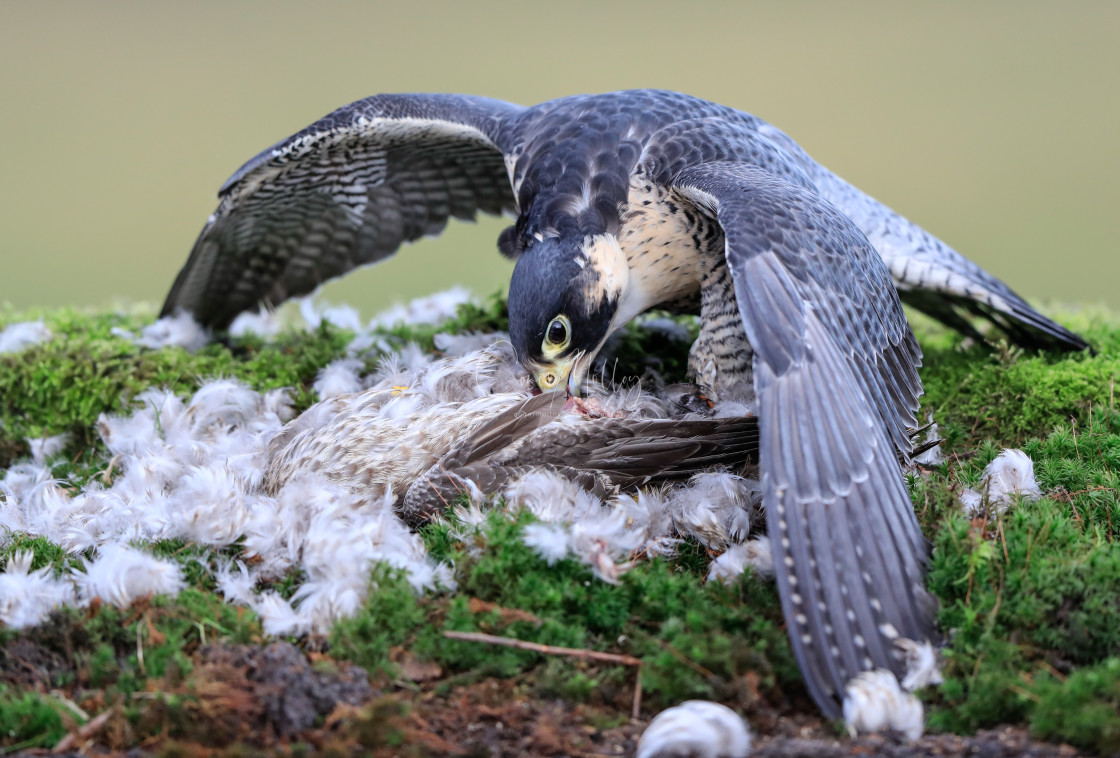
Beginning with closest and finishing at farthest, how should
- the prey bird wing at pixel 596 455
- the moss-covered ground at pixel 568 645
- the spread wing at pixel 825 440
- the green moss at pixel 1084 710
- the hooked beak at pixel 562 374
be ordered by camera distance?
the green moss at pixel 1084 710 < the moss-covered ground at pixel 568 645 < the spread wing at pixel 825 440 < the prey bird wing at pixel 596 455 < the hooked beak at pixel 562 374

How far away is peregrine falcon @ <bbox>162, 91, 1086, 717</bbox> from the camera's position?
97.6 inches

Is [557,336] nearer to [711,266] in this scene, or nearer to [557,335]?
[557,335]

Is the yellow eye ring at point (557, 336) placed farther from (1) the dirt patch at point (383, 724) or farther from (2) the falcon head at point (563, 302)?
(1) the dirt patch at point (383, 724)

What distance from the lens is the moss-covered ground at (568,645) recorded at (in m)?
2.14

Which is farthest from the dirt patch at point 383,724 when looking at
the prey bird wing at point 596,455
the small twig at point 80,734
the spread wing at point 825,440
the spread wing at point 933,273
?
the spread wing at point 933,273

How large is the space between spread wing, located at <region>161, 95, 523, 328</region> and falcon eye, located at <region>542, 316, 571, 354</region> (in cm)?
133

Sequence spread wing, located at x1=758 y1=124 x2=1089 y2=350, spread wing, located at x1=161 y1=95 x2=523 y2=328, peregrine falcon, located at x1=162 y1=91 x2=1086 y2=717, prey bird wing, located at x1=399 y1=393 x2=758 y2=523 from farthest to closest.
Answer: spread wing, located at x1=161 y1=95 x2=523 y2=328 < spread wing, located at x1=758 y1=124 x2=1089 y2=350 < prey bird wing, located at x1=399 y1=393 x2=758 y2=523 < peregrine falcon, located at x1=162 y1=91 x2=1086 y2=717

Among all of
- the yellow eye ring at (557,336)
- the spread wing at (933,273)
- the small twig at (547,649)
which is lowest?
the small twig at (547,649)

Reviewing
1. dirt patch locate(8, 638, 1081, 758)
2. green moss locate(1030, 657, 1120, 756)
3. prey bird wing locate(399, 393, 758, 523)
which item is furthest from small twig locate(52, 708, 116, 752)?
green moss locate(1030, 657, 1120, 756)

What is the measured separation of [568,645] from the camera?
→ 245 cm

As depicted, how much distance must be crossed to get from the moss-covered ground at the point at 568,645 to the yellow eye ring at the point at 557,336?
95cm

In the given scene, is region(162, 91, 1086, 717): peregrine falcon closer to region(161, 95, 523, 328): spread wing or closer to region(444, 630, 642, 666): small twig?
region(161, 95, 523, 328): spread wing

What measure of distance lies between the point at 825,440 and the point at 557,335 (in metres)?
1.30

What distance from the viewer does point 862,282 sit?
3344mm
